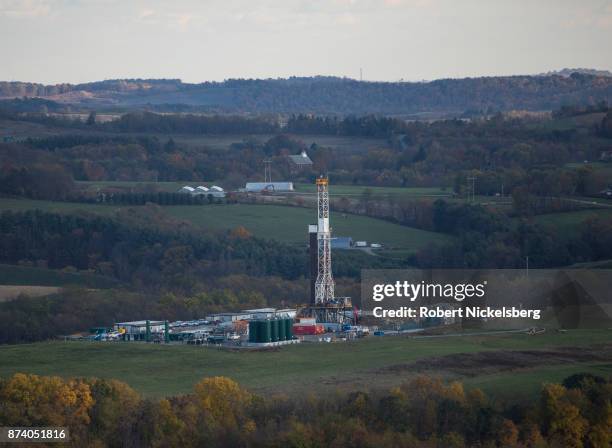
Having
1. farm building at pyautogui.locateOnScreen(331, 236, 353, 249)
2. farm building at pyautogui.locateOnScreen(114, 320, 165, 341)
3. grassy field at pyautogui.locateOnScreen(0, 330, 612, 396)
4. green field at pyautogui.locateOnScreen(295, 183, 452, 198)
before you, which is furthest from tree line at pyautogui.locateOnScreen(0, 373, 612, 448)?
green field at pyautogui.locateOnScreen(295, 183, 452, 198)

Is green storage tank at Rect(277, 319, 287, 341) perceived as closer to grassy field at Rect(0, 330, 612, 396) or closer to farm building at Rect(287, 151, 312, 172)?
grassy field at Rect(0, 330, 612, 396)

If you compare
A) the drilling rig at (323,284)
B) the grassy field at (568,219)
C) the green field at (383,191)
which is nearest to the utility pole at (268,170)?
the green field at (383,191)

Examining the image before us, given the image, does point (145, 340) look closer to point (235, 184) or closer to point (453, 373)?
point (453, 373)

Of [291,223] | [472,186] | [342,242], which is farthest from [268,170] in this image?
[342,242]

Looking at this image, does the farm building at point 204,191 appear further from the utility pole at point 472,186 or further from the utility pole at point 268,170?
the utility pole at point 472,186

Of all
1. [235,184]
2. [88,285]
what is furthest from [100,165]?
[88,285]

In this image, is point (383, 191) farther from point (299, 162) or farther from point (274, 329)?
point (274, 329)
